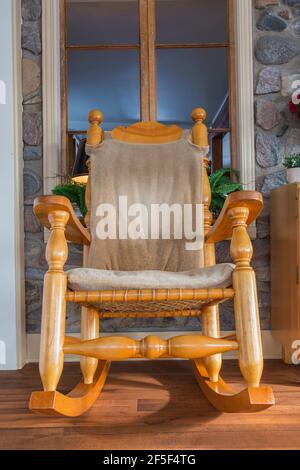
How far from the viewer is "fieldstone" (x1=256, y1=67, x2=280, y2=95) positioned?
64.4 inches

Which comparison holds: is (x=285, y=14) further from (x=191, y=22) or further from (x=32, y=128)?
(x=32, y=128)

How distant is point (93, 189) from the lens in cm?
127

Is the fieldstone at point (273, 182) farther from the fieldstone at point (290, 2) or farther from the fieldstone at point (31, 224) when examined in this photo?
the fieldstone at point (31, 224)

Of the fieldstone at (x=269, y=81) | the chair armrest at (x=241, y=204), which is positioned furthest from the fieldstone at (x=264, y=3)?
the chair armrest at (x=241, y=204)

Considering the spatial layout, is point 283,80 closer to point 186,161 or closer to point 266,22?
point 266,22

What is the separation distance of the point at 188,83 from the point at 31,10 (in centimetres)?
73

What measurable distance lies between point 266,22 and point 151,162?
876 millimetres

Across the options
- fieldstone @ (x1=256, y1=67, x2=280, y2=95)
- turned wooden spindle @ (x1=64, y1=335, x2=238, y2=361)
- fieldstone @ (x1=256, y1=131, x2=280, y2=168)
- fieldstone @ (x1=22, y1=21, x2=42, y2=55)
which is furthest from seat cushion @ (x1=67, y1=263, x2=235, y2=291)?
fieldstone @ (x1=22, y1=21, x2=42, y2=55)

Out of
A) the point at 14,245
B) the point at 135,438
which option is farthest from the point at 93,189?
the point at 135,438

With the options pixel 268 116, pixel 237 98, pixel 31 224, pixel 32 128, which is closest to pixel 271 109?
pixel 268 116

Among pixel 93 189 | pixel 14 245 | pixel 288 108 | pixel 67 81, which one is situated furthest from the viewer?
pixel 67 81

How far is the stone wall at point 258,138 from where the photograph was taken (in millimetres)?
1623

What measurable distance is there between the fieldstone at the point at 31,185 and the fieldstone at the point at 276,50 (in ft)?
3.45

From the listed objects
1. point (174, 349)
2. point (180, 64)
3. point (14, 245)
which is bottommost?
point (174, 349)
